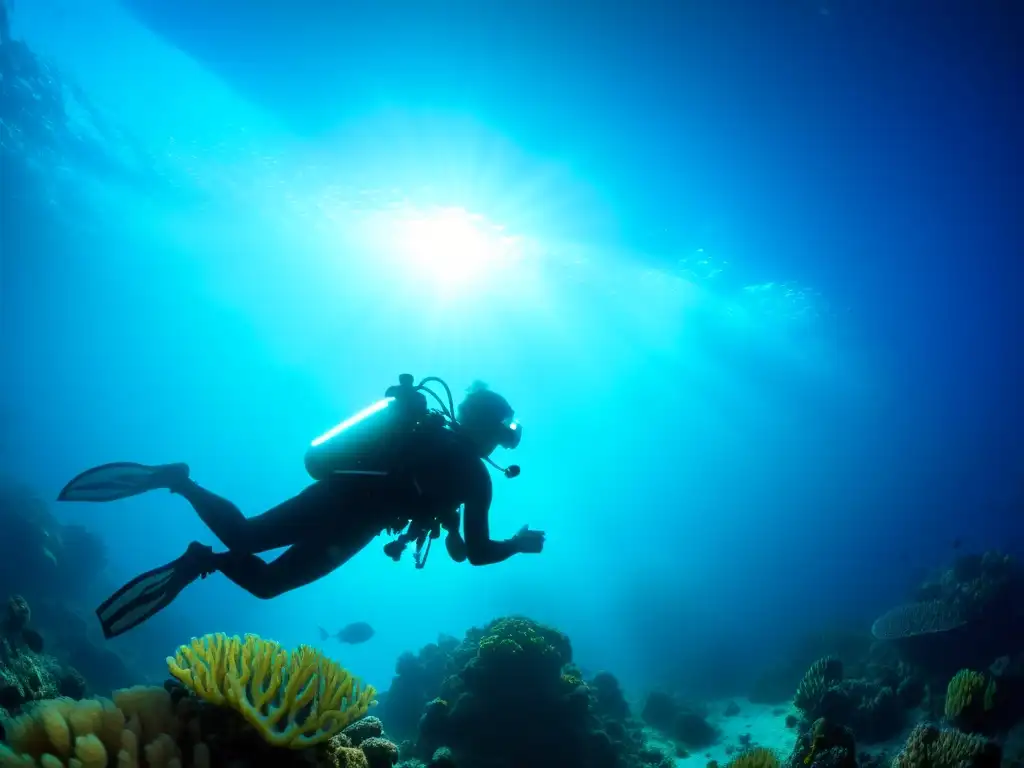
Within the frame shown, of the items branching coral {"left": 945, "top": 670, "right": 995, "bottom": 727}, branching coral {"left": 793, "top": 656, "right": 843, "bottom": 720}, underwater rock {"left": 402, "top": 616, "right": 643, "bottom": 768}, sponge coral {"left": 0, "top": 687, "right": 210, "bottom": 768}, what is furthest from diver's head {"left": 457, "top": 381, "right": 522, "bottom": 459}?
branching coral {"left": 793, "top": 656, "right": 843, "bottom": 720}

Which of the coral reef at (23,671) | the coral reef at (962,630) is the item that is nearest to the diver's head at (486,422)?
the coral reef at (23,671)

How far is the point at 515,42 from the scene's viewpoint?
16.2 metres

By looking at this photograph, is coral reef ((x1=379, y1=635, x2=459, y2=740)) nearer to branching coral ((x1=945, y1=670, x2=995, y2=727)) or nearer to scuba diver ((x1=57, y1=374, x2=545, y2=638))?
scuba diver ((x1=57, y1=374, x2=545, y2=638))

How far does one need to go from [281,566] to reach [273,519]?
1.40ft

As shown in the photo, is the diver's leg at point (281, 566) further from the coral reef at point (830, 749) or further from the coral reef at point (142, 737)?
the coral reef at point (830, 749)

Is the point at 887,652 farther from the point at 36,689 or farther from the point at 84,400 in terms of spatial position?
the point at 84,400

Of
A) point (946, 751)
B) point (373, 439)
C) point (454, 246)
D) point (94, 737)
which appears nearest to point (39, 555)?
point (454, 246)

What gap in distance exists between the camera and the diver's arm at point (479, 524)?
5.18 metres

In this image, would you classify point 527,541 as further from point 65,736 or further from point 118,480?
point 118,480

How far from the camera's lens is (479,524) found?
5.21 metres

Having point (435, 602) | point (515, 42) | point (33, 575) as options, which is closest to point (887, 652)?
point (515, 42)

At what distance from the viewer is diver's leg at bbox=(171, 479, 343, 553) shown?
4.56 m

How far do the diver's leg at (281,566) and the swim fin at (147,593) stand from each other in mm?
221

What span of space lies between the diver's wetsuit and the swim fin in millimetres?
219
